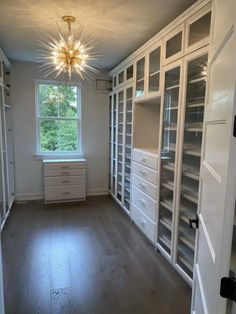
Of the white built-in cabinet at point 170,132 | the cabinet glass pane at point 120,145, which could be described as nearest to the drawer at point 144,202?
the white built-in cabinet at point 170,132

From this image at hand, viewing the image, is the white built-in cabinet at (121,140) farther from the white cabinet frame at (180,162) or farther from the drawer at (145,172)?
the white cabinet frame at (180,162)

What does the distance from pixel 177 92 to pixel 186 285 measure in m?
1.88

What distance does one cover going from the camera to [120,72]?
3920mm

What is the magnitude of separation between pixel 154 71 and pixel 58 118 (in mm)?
2374

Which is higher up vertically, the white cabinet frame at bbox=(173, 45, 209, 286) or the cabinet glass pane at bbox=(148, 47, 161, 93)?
the cabinet glass pane at bbox=(148, 47, 161, 93)

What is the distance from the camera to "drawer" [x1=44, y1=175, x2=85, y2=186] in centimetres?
420

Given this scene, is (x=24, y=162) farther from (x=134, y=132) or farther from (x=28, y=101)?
(x=134, y=132)

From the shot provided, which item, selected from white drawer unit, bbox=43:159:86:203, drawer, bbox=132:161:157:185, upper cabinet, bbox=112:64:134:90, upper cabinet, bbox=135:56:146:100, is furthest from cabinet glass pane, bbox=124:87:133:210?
white drawer unit, bbox=43:159:86:203

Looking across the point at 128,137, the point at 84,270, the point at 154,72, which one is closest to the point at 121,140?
the point at 128,137

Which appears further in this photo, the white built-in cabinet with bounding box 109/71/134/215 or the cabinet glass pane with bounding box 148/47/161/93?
the white built-in cabinet with bounding box 109/71/134/215

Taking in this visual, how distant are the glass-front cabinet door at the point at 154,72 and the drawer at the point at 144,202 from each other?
128 centimetres

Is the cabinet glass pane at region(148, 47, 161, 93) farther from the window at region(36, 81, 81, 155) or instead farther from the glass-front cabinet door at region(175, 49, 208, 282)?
the window at region(36, 81, 81, 155)

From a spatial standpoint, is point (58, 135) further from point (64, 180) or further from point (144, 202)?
point (144, 202)

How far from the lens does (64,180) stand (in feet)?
14.1
